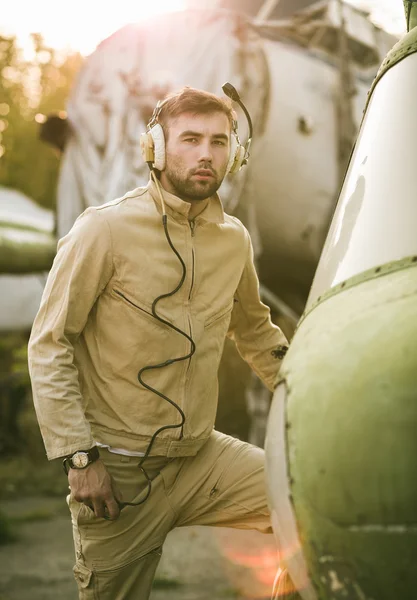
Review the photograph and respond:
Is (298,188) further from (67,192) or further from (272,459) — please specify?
(272,459)

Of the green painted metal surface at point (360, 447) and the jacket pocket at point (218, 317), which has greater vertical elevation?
the green painted metal surface at point (360, 447)

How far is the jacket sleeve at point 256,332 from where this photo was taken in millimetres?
3645

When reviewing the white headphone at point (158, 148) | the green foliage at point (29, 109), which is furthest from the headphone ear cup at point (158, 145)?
the green foliage at point (29, 109)

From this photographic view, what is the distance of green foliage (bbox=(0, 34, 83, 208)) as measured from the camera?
21.7 m

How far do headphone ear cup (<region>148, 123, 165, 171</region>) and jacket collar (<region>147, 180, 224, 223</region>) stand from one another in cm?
8

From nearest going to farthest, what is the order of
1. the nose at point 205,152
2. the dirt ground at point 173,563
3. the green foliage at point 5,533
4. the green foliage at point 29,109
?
the nose at point 205,152 → the dirt ground at point 173,563 → the green foliage at point 5,533 → the green foliage at point 29,109

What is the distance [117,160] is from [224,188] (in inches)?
57.5

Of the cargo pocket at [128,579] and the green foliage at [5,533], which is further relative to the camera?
the green foliage at [5,533]

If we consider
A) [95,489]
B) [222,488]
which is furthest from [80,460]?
[222,488]

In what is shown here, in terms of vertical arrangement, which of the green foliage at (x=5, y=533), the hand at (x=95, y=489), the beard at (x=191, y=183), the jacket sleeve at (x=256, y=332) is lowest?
the green foliage at (x=5, y=533)

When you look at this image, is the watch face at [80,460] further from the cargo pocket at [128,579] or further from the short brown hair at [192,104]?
the short brown hair at [192,104]

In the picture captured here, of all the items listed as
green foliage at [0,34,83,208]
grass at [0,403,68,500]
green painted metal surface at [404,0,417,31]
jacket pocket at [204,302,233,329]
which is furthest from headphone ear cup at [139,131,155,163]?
green foliage at [0,34,83,208]

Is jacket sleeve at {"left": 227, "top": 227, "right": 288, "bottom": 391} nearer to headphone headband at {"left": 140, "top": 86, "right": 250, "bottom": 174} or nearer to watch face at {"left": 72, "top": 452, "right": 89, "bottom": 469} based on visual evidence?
headphone headband at {"left": 140, "top": 86, "right": 250, "bottom": 174}

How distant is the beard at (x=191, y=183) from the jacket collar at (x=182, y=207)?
40mm
